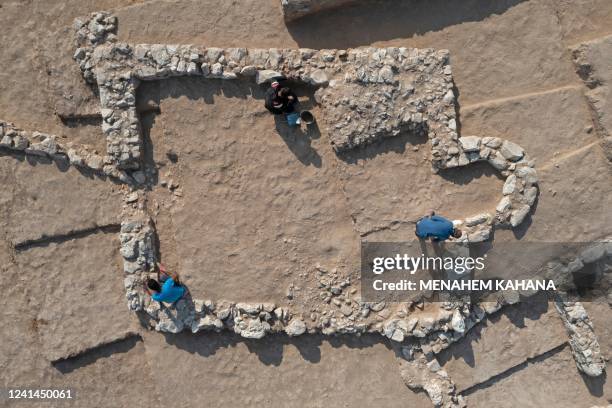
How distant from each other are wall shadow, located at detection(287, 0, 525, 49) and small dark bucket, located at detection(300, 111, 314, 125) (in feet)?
4.26

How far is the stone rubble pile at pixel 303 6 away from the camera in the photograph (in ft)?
23.2

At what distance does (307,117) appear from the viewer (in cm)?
732

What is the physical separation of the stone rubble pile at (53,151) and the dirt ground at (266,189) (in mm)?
231

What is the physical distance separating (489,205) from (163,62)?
21.1 feet

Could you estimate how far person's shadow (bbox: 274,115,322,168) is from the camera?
739 centimetres

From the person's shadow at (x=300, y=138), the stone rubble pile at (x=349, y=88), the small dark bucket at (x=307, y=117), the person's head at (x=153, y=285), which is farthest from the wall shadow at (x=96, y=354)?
the small dark bucket at (x=307, y=117)

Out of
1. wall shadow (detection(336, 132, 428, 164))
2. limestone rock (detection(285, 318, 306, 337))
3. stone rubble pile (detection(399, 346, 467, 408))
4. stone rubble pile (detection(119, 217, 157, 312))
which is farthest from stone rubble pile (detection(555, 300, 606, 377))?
stone rubble pile (detection(119, 217, 157, 312))

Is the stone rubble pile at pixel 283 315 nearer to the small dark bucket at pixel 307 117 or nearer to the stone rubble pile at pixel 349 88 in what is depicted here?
the stone rubble pile at pixel 349 88

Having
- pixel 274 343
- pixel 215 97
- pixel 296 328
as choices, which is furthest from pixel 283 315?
pixel 215 97

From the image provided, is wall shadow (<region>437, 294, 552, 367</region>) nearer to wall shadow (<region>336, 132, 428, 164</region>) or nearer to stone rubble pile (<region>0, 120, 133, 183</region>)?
wall shadow (<region>336, 132, 428, 164</region>)

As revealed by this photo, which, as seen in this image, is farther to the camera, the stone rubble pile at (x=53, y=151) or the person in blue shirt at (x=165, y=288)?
the stone rubble pile at (x=53, y=151)

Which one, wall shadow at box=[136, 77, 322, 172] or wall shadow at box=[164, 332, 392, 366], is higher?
wall shadow at box=[136, 77, 322, 172]

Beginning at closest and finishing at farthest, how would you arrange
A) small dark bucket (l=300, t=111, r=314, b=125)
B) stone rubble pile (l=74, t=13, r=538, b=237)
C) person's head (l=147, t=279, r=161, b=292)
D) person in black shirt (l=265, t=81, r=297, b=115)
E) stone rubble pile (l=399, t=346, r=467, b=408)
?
person in black shirt (l=265, t=81, r=297, b=115) < person's head (l=147, t=279, r=161, b=292) < stone rubble pile (l=74, t=13, r=538, b=237) < small dark bucket (l=300, t=111, r=314, b=125) < stone rubble pile (l=399, t=346, r=467, b=408)

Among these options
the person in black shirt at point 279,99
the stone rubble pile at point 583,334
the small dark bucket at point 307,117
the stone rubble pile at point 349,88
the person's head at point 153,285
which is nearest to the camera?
the person in black shirt at point 279,99
